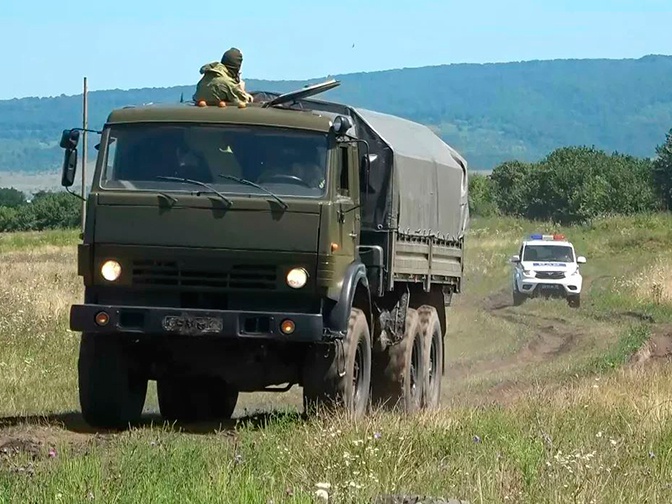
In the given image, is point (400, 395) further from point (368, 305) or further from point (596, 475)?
point (596, 475)

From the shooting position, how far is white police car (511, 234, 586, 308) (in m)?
38.5

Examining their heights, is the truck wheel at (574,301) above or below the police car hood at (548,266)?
below

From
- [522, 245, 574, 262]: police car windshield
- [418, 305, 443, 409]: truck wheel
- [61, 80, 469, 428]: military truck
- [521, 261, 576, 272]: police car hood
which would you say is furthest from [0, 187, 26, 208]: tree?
[61, 80, 469, 428]: military truck

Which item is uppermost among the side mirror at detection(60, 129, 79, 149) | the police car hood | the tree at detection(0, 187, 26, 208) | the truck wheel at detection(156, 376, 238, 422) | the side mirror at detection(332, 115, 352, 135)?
the side mirror at detection(332, 115, 352, 135)

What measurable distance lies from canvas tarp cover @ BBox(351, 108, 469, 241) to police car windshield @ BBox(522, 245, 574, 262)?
78.0 feet

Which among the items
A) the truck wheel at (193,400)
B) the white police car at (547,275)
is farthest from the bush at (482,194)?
the truck wheel at (193,400)

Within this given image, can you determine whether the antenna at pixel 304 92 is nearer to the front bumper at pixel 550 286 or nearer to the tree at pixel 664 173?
the front bumper at pixel 550 286

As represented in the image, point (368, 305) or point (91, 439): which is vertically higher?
point (368, 305)

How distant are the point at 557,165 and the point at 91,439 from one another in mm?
133978

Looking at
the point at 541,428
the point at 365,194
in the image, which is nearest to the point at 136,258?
the point at 365,194

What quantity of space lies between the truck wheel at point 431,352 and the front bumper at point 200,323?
3490 millimetres

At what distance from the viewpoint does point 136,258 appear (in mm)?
11156

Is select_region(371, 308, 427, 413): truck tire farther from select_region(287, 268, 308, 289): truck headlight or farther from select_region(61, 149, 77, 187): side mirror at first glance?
select_region(61, 149, 77, 187): side mirror

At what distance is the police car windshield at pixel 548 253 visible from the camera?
130 feet
